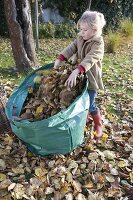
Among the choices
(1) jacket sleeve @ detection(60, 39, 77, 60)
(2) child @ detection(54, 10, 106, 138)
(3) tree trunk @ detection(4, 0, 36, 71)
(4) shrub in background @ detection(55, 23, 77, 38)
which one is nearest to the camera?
(2) child @ detection(54, 10, 106, 138)

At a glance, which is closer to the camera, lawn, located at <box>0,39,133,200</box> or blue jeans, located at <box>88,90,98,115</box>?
lawn, located at <box>0,39,133,200</box>

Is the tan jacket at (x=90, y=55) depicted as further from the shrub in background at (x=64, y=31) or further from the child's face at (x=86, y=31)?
the shrub in background at (x=64, y=31)

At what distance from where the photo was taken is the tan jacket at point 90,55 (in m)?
→ 2.99

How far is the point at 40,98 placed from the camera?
327 cm

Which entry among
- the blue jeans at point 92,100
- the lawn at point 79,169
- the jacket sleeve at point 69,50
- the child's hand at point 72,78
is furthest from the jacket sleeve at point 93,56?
the lawn at point 79,169

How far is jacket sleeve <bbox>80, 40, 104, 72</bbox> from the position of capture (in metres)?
2.96

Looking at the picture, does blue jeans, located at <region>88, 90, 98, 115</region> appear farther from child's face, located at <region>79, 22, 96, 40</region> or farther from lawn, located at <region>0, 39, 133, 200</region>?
child's face, located at <region>79, 22, 96, 40</region>

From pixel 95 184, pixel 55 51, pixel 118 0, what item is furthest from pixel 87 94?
pixel 118 0

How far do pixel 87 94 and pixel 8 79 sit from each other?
2605 millimetres

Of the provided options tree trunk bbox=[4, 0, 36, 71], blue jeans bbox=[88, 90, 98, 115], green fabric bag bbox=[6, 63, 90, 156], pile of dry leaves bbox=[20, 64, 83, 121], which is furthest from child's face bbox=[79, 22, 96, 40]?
tree trunk bbox=[4, 0, 36, 71]

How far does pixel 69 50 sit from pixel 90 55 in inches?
14.1

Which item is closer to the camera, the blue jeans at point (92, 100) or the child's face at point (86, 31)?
the child's face at point (86, 31)

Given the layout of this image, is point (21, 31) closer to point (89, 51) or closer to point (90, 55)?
point (89, 51)

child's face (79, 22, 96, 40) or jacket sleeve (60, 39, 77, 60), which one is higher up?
child's face (79, 22, 96, 40)
